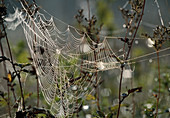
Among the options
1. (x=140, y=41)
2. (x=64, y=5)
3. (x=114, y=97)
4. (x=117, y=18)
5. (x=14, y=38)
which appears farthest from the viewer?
(x=64, y=5)

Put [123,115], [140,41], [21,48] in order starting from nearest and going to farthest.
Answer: [123,115], [21,48], [140,41]

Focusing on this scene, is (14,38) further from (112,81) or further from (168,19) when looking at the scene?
(168,19)

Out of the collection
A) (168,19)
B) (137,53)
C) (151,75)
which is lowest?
(151,75)

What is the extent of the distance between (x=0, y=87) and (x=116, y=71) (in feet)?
4.50

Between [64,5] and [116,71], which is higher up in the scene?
[64,5]

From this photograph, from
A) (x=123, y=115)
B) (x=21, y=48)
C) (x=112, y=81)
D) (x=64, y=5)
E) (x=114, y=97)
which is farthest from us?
(x=64, y=5)

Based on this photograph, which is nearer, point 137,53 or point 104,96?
point 104,96

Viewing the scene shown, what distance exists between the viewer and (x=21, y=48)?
238cm

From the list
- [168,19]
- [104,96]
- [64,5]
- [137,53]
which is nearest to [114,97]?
[104,96]

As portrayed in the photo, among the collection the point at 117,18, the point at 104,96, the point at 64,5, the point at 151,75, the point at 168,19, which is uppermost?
the point at 64,5

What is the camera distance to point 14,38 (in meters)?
2.75

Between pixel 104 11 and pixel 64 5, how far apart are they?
1.80 metres

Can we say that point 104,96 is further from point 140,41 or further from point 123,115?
point 140,41

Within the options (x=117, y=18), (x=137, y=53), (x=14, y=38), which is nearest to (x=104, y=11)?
(x=117, y=18)
